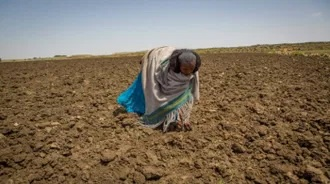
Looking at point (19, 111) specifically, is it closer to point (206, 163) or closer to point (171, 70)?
point (171, 70)

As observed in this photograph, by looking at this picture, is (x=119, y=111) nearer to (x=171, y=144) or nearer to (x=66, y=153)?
(x=171, y=144)

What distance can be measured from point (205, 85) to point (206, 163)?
14.3 ft

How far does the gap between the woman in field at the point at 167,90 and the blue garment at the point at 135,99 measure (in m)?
0.26

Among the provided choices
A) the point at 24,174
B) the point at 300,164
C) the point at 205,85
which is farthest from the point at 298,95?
the point at 24,174

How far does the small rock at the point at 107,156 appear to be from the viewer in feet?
10.9

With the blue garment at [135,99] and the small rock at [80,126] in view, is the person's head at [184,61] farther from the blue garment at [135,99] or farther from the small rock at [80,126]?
the small rock at [80,126]

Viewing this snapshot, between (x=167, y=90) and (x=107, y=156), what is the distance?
4.56ft

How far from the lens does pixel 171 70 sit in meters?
4.16

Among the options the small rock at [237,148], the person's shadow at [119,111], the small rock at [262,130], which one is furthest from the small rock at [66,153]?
the small rock at [262,130]

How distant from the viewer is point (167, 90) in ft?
14.1

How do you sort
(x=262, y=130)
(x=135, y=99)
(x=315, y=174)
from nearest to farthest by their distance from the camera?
1. (x=315, y=174)
2. (x=262, y=130)
3. (x=135, y=99)

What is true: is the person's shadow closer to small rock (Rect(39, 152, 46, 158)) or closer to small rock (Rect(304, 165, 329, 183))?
small rock (Rect(39, 152, 46, 158))

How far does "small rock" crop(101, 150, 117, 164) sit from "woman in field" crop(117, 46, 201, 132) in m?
0.93

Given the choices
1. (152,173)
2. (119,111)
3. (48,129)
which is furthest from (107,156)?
(119,111)
